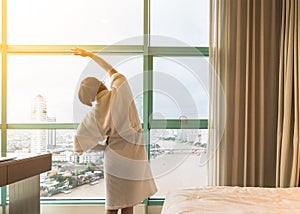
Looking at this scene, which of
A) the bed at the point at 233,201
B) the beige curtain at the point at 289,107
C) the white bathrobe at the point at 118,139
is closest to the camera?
the bed at the point at 233,201

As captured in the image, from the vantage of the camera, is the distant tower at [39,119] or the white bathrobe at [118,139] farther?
the distant tower at [39,119]

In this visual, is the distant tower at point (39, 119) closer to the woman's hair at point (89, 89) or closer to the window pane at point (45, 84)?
the window pane at point (45, 84)

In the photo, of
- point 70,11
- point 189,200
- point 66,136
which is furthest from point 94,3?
point 189,200

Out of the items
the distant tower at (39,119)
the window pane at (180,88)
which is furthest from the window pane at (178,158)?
the distant tower at (39,119)

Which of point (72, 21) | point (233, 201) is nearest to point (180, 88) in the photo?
point (72, 21)

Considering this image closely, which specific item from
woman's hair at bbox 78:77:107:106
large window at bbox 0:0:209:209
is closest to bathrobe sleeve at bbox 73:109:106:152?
woman's hair at bbox 78:77:107:106

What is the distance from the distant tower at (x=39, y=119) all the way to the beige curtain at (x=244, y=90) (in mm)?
1661

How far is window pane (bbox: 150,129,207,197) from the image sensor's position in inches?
147

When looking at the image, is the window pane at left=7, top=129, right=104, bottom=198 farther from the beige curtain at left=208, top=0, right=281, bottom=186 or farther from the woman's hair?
the beige curtain at left=208, top=0, right=281, bottom=186

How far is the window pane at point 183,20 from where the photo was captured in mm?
3754

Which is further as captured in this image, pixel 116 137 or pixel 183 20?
pixel 183 20

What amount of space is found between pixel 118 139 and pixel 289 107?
160 cm

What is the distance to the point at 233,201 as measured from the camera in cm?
215

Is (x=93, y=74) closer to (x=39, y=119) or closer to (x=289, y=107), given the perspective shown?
(x=39, y=119)
